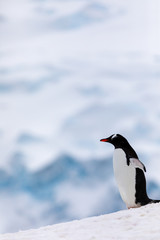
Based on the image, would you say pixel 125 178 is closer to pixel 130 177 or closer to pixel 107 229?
pixel 130 177

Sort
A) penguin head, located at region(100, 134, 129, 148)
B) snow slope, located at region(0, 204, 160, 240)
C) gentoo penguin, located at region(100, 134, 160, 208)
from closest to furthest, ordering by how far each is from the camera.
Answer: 1. snow slope, located at region(0, 204, 160, 240)
2. gentoo penguin, located at region(100, 134, 160, 208)
3. penguin head, located at region(100, 134, 129, 148)

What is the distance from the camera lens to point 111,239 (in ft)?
4.72

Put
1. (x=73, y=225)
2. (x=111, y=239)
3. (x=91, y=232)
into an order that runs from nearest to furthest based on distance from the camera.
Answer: (x=111, y=239) < (x=91, y=232) < (x=73, y=225)

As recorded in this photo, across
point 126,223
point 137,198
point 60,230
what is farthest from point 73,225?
point 137,198

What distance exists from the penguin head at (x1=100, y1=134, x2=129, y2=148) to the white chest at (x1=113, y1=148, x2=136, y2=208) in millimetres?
75

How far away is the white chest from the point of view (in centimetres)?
252

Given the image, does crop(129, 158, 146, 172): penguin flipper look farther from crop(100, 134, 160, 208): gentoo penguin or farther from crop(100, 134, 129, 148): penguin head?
crop(100, 134, 129, 148): penguin head

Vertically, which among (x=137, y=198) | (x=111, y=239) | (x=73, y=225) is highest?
(x=137, y=198)

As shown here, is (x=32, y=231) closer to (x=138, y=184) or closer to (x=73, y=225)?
(x=73, y=225)

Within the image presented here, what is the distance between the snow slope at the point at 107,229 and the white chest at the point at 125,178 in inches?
25.1

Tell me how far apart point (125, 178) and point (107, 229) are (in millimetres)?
976

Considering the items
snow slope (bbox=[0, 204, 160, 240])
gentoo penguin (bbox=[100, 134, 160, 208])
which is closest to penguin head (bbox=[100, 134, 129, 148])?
gentoo penguin (bbox=[100, 134, 160, 208])

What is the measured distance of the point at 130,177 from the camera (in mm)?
2537

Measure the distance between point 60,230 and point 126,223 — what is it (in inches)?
10.3
